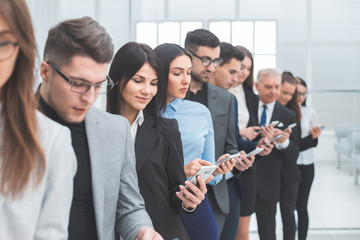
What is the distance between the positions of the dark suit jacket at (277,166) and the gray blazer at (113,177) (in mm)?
2414

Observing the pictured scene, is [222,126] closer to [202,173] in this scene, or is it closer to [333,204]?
[202,173]

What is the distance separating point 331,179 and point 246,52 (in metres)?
2.39

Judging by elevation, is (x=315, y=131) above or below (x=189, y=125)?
below

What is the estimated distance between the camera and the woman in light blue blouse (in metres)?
2.35

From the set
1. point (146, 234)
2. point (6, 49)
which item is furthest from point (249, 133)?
point (6, 49)

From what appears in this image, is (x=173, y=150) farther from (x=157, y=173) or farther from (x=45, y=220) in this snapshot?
(x=45, y=220)

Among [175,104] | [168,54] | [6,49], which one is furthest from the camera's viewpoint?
[175,104]

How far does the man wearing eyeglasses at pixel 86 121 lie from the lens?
142 cm

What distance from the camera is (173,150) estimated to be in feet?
6.45

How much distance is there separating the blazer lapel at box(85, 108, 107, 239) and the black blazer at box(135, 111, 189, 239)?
41 centimetres

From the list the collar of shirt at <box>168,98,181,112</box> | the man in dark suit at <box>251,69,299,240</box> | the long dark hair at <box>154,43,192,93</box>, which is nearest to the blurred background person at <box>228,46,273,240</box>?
the man in dark suit at <box>251,69,299,240</box>

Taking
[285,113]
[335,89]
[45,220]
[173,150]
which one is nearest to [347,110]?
[335,89]

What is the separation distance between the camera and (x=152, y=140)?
1917 millimetres

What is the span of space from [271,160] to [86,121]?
2863 millimetres
